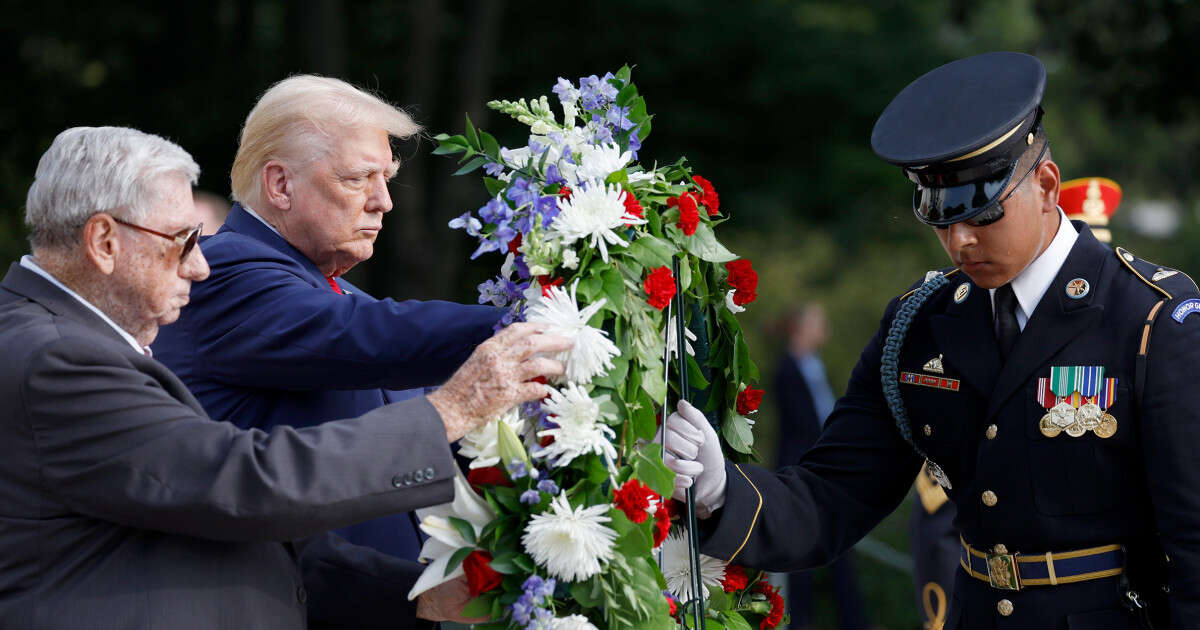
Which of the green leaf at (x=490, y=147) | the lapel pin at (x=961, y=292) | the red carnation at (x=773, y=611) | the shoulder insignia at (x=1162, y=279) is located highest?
the green leaf at (x=490, y=147)

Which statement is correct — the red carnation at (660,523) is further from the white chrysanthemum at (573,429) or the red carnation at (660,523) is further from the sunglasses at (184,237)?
the sunglasses at (184,237)

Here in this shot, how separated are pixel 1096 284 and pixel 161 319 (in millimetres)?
2098

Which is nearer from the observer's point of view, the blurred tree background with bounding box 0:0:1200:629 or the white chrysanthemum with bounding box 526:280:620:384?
the white chrysanthemum with bounding box 526:280:620:384

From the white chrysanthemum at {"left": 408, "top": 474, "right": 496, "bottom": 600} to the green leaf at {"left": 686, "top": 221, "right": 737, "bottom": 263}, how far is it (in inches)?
29.6

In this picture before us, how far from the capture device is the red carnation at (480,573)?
2666 mm

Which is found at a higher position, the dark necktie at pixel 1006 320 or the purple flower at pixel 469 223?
the purple flower at pixel 469 223

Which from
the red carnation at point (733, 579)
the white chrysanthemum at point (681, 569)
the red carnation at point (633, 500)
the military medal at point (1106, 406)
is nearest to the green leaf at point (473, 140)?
the red carnation at point (633, 500)

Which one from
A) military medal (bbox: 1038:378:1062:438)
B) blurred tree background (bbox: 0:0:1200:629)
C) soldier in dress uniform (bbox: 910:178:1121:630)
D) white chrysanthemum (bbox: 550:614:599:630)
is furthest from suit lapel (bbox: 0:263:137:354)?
blurred tree background (bbox: 0:0:1200:629)

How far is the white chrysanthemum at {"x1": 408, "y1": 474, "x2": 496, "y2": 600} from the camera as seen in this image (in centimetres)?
270

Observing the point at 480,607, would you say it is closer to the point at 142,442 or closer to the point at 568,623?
the point at 568,623

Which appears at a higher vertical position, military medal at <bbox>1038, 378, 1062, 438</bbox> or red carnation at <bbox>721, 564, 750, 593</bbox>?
military medal at <bbox>1038, 378, 1062, 438</bbox>

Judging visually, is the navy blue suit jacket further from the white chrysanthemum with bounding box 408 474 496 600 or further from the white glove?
the white glove

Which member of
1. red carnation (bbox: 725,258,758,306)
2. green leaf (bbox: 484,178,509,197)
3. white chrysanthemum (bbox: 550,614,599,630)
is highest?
green leaf (bbox: 484,178,509,197)

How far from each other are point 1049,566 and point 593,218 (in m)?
1.32
